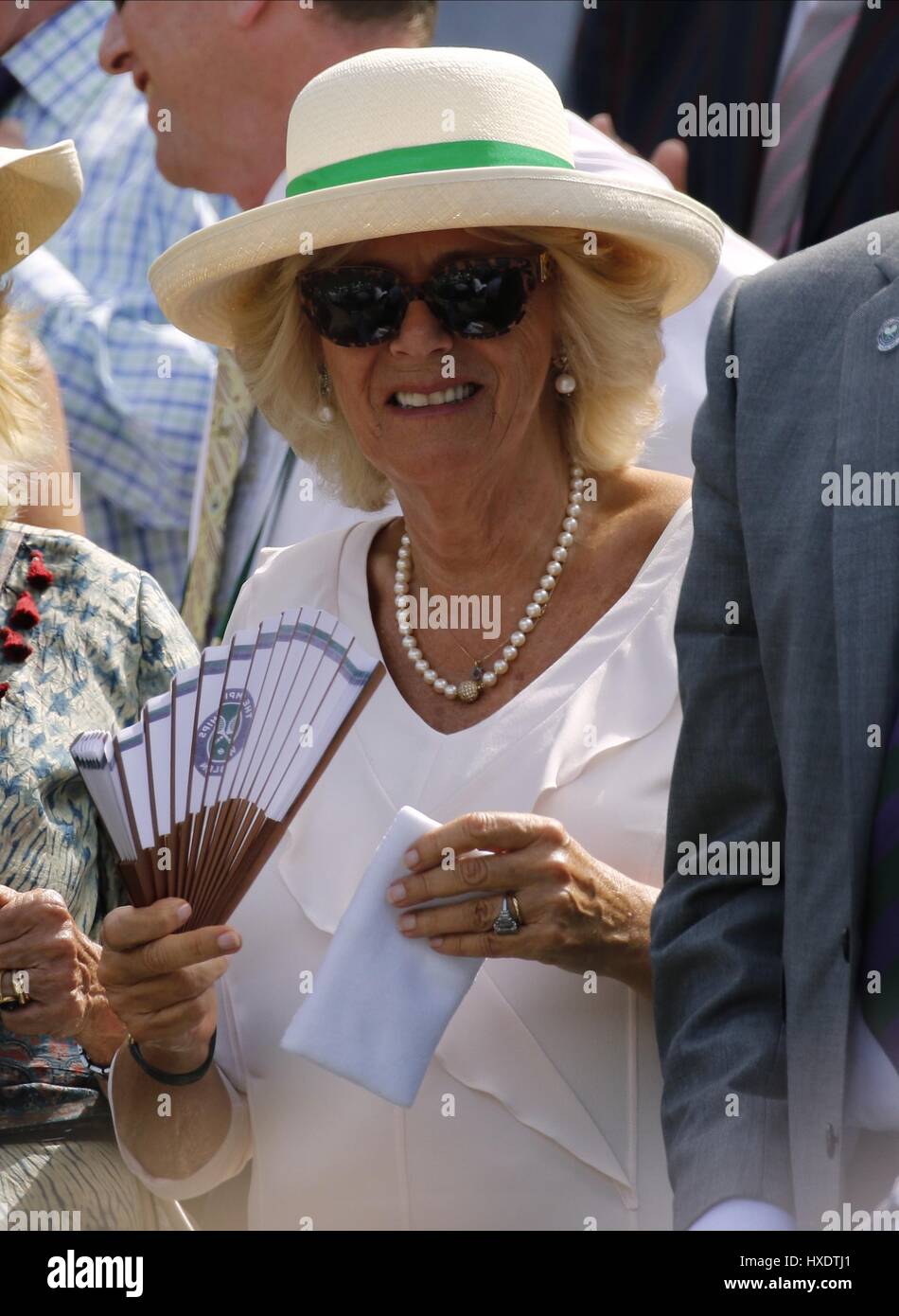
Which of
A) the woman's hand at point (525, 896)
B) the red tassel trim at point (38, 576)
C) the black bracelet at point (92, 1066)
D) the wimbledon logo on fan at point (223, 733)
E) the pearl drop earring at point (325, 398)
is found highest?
the pearl drop earring at point (325, 398)

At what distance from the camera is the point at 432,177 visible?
2.86 meters

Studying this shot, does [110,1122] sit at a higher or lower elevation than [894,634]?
lower

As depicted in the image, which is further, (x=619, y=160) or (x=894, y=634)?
(x=619, y=160)

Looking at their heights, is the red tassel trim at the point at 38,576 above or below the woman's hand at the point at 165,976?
above

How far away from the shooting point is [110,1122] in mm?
3082

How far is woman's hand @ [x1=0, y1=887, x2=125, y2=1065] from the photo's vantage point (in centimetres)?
284

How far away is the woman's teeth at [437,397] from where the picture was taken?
3.01 metres

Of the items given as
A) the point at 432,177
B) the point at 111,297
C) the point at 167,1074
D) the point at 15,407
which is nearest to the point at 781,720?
the point at 432,177

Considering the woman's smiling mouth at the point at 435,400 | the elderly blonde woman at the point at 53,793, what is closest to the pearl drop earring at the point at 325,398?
the woman's smiling mouth at the point at 435,400

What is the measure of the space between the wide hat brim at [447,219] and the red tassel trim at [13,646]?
651mm

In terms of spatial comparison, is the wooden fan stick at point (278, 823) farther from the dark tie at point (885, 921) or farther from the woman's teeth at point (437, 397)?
the dark tie at point (885, 921)
